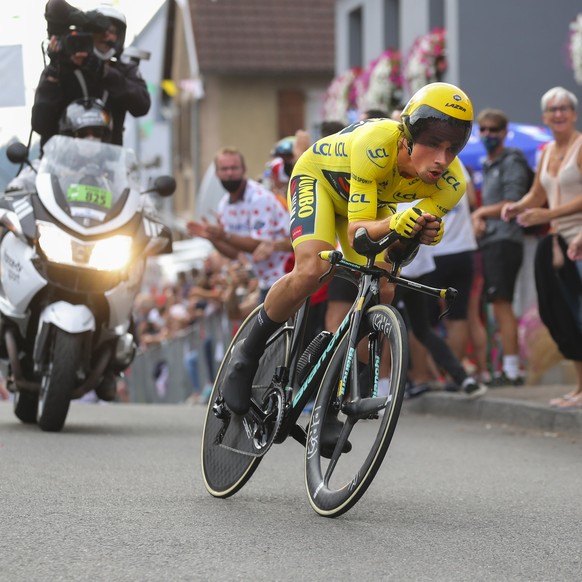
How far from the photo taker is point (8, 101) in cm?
1012

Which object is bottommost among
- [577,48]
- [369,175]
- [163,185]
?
[369,175]

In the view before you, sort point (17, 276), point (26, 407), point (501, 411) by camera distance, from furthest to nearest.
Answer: point (501, 411) < point (26, 407) < point (17, 276)

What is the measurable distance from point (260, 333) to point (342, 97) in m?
21.3

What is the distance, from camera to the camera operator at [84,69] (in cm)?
952

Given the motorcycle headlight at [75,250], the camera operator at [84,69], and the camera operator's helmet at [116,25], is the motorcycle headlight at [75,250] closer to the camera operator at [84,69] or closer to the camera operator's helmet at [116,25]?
the camera operator at [84,69]

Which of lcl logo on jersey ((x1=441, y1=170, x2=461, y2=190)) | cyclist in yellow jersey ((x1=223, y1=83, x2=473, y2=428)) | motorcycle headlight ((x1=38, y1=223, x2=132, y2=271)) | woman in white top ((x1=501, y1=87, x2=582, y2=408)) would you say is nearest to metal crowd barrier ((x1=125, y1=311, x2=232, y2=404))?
woman in white top ((x1=501, y1=87, x2=582, y2=408))

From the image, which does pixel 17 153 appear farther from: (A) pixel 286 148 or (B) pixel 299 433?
(B) pixel 299 433

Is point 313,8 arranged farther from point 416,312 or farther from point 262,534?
point 262,534

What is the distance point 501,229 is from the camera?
12227 millimetres

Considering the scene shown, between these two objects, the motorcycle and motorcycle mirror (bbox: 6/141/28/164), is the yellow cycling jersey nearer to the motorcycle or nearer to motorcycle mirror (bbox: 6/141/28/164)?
the motorcycle

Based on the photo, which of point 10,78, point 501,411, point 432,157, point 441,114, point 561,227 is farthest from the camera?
point 501,411

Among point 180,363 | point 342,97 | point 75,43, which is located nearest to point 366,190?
point 75,43

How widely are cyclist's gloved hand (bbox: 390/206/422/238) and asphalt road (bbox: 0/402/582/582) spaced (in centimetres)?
106

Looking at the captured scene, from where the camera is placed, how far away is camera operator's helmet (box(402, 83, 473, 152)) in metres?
5.48
